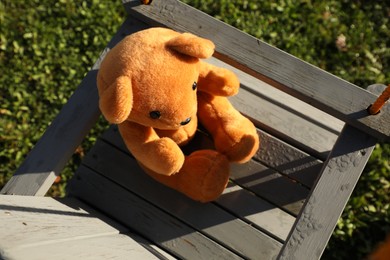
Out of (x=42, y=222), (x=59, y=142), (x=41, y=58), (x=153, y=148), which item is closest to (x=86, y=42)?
(x=41, y=58)

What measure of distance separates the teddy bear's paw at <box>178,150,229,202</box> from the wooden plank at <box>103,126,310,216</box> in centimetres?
15

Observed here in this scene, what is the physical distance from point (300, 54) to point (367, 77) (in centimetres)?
47

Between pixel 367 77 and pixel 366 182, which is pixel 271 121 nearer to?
pixel 366 182

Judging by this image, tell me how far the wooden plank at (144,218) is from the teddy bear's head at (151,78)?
0.61 m

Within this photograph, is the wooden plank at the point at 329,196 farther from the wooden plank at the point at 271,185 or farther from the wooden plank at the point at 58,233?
the wooden plank at the point at 58,233

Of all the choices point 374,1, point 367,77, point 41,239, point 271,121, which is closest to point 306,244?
point 271,121

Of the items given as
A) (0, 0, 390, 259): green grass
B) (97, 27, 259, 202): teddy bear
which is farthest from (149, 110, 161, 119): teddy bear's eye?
(0, 0, 390, 259): green grass

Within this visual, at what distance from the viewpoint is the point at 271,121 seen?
2.24 metres

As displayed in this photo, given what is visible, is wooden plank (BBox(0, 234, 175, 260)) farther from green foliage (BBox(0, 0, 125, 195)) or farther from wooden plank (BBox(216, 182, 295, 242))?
green foliage (BBox(0, 0, 125, 195))

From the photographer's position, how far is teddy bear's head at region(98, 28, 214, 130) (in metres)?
1.59

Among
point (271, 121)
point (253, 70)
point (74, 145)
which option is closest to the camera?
point (253, 70)

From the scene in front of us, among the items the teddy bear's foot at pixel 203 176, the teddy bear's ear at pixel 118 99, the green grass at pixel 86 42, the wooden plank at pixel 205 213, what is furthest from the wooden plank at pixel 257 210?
the green grass at pixel 86 42

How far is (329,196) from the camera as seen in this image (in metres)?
1.71

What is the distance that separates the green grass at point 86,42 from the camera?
309 centimetres
